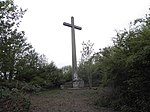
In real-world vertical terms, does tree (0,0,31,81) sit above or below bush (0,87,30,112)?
above

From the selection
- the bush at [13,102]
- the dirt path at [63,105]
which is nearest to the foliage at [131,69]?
the dirt path at [63,105]

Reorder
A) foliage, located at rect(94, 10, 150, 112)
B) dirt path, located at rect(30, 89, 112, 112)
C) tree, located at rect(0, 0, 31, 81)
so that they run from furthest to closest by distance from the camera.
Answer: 1. tree, located at rect(0, 0, 31, 81)
2. dirt path, located at rect(30, 89, 112, 112)
3. foliage, located at rect(94, 10, 150, 112)

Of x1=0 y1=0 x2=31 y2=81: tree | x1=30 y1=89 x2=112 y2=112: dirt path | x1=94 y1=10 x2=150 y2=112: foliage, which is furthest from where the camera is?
x1=0 y1=0 x2=31 y2=81: tree

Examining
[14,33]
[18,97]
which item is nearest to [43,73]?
[14,33]

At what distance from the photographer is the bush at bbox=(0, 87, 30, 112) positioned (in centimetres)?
954

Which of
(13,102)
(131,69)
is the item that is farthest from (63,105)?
(131,69)

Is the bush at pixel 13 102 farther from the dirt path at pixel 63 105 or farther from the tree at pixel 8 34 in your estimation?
the tree at pixel 8 34

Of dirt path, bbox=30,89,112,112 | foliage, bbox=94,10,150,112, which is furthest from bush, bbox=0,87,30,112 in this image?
foliage, bbox=94,10,150,112

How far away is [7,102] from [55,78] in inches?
665

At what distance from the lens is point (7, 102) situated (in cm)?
1024

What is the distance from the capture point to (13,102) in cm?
1015

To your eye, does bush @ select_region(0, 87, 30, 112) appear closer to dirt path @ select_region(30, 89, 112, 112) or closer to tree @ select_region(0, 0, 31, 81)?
dirt path @ select_region(30, 89, 112, 112)

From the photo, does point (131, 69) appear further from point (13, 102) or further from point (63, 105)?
point (13, 102)

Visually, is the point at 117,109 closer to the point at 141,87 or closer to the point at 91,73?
the point at 141,87
